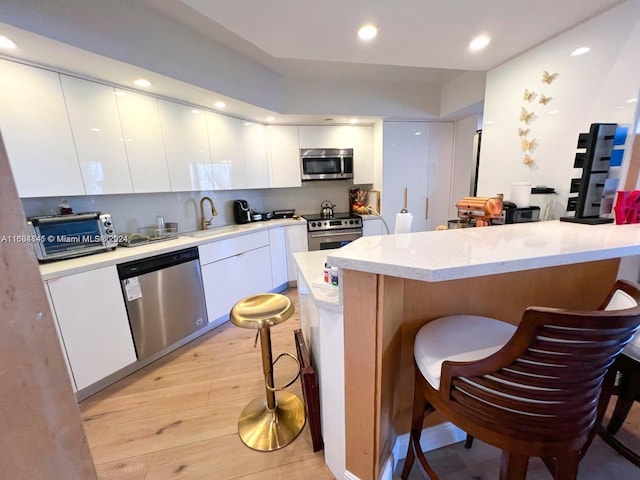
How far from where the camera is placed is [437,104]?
341cm

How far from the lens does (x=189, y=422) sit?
1.54m

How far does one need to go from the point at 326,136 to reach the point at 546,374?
339 cm

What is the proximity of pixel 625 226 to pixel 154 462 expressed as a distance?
265 cm

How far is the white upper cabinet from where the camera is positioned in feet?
7.57

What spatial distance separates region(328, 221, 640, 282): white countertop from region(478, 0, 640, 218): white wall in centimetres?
78

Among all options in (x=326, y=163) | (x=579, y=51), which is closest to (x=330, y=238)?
(x=326, y=163)

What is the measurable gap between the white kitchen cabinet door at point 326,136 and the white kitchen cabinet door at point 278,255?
127 cm

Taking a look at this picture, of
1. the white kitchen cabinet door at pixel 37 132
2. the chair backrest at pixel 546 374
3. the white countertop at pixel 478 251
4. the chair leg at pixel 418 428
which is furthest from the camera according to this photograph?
the white kitchen cabinet door at pixel 37 132

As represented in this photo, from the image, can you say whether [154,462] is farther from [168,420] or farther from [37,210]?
[37,210]

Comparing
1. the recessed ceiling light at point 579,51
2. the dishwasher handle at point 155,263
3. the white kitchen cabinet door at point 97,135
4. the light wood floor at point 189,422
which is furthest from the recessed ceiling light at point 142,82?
the recessed ceiling light at point 579,51

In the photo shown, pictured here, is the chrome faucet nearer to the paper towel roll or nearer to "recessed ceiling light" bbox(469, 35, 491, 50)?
the paper towel roll

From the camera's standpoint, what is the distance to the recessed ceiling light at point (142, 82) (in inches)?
74.6

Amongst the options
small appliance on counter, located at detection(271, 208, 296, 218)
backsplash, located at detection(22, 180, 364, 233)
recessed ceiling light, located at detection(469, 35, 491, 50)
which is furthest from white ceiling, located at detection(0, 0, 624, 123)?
small appliance on counter, located at detection(271, 208, 296, 218)

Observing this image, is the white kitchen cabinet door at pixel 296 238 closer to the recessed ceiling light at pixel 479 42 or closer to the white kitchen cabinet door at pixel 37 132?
the white kitchen cabinet door at pixel 37 132
